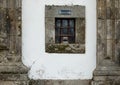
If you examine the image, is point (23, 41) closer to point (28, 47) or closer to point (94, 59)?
point (28, 47)

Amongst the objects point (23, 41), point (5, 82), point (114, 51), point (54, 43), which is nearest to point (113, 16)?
point (114, 51)

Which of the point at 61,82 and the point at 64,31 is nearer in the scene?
the point at 61,82

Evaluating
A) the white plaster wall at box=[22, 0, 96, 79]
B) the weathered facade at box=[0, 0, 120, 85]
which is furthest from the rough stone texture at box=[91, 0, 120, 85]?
the white plaster wall at box=[22, 0, 96, 79]

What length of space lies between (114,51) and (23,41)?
239 centimetres

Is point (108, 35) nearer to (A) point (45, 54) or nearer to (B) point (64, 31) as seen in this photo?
(B) point (64, 31)

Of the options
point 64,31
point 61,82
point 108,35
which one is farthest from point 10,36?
point 108,35

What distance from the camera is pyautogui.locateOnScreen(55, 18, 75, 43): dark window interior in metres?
12.1

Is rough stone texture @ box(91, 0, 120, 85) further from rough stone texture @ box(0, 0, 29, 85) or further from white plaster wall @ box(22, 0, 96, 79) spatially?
rough stone texture @ box(0, 0, 29, 85)

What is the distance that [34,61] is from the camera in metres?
11.9

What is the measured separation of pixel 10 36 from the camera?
11.8 metres

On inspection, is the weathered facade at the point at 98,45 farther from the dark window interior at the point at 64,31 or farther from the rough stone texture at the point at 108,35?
the dark window interior at the point at 64,31

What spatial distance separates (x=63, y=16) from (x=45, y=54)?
43.8 inches

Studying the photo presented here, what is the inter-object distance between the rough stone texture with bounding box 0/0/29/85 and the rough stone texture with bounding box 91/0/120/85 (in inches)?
79.8

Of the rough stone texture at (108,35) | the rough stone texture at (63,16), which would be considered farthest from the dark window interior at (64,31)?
the rough stone texture at (108,35)
